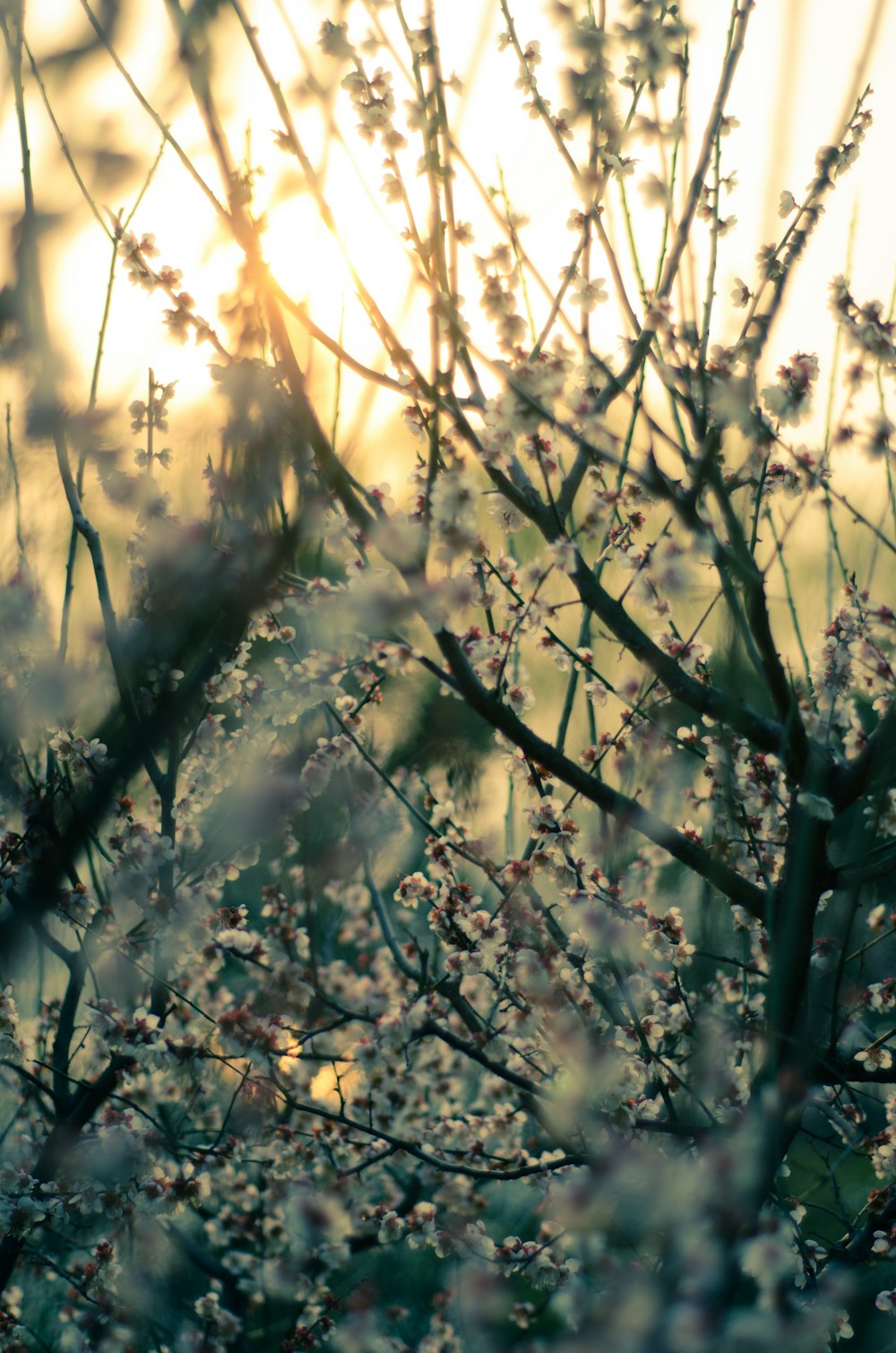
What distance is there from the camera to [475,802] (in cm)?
461

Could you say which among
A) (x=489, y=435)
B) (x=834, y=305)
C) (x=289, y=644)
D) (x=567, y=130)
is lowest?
(x=489, y=435)

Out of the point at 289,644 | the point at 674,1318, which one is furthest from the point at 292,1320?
the point at 674,1318

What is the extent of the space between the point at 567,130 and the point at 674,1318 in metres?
2.20

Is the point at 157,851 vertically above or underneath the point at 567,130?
underneath

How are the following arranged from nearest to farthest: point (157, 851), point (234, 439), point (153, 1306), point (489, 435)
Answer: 1. point (234, 439)
2. point (489, 435)
3. point (157, 851)
4. point (153, 1306)

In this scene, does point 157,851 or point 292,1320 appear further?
point 292,1320

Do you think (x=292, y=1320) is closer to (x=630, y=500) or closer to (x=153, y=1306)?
(x=153, y=1306)

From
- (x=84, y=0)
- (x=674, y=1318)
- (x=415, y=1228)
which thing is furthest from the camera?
(x=415, y=1228)

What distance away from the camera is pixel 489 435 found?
2066 mm

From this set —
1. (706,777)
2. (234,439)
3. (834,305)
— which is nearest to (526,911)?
(706,777)

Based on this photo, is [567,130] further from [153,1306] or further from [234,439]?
[153,1306]

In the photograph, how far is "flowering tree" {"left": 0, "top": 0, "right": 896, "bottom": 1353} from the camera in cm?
144

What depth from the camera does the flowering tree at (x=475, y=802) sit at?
1.44m

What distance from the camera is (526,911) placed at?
2.81 m
